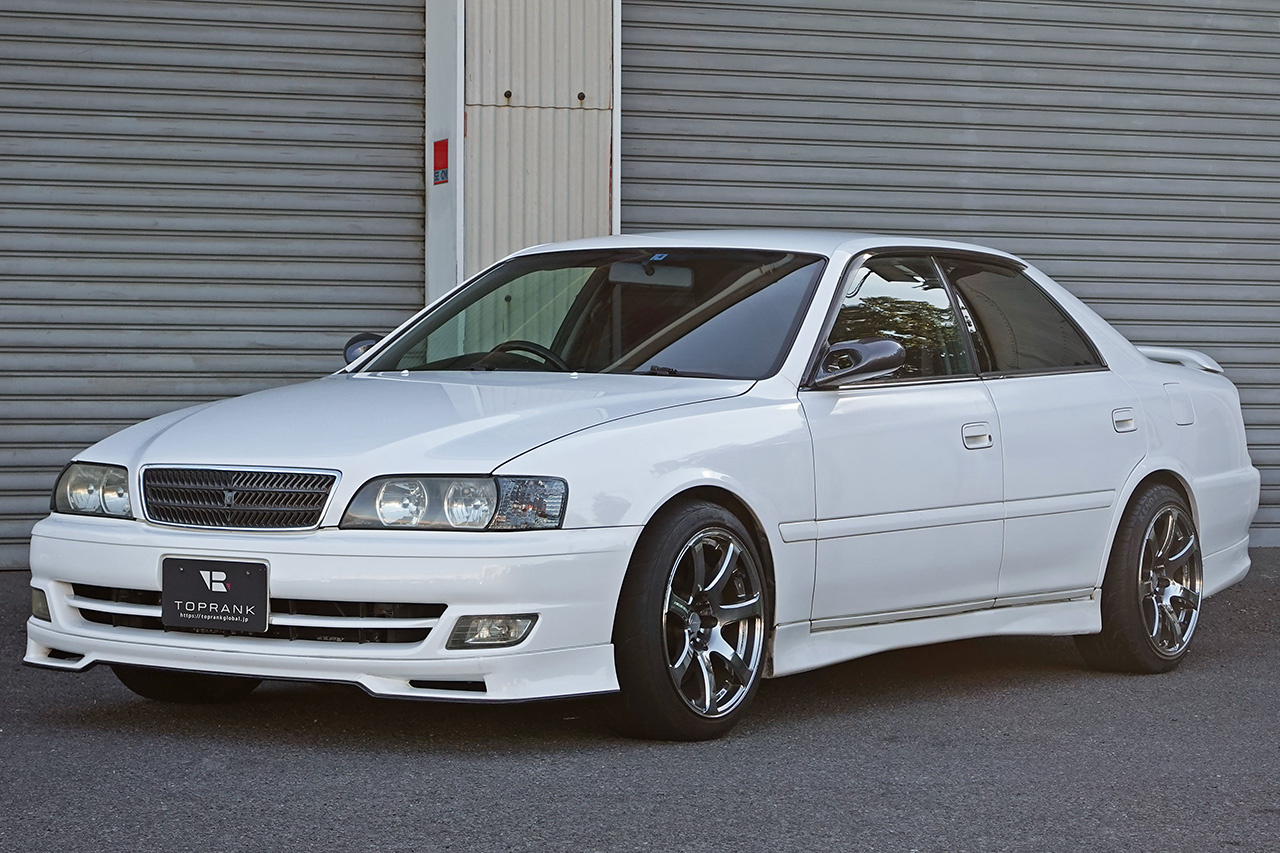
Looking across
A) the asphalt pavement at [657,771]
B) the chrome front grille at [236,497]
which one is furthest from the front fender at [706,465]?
the asphalt pavement at [657,771]

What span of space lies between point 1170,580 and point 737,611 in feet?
7.34

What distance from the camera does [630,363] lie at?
538 cm

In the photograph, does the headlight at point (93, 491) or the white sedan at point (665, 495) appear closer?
the white sedan at point (665, 495)

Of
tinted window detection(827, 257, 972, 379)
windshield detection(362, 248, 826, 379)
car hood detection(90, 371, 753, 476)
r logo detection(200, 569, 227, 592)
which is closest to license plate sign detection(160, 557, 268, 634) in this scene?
r logo detection(200, 569, 227, 592)

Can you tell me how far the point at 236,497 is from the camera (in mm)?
4574

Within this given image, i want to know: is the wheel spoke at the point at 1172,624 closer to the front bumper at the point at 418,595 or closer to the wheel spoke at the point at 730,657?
the wheel spoke at the point at 730,657

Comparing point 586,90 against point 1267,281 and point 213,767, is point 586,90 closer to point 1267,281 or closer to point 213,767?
point 1267,281

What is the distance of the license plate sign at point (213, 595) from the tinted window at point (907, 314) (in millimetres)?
1966

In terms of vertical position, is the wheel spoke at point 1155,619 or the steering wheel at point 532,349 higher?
the steering wheel at point 532,349

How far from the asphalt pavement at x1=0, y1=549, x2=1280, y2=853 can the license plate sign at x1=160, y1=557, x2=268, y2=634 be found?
1.11 feet

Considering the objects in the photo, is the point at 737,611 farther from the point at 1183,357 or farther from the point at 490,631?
the point at 1183,357

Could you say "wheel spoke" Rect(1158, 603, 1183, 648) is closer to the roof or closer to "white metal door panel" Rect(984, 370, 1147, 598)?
"white metal door panel" Rect(984, 370, 1147, 598)

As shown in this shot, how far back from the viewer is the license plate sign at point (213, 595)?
→ 4477 mm

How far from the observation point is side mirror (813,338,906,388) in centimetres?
525
